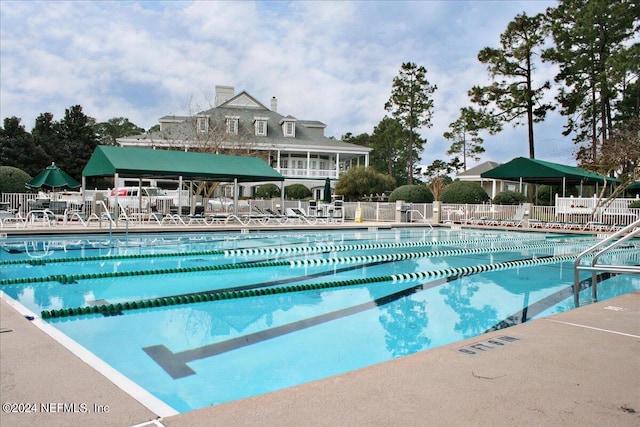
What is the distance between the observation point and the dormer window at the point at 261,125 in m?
43.1

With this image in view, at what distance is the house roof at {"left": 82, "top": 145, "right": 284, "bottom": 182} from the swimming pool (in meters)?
5.23

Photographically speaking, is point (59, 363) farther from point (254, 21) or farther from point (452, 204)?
point (452, 204)

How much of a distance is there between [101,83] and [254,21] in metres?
11.3

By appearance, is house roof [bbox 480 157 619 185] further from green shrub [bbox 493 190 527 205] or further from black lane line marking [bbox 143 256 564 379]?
black lane line marking [bbox 143 256 564 379]

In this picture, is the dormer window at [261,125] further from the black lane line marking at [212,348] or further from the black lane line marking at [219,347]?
the black lane line marking at [212,348]

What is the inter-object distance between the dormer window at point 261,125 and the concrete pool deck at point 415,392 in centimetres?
3986

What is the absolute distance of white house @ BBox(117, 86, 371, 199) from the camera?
3916cm

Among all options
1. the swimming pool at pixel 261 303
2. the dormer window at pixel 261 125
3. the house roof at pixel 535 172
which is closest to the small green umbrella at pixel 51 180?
the swimming pool at pixel 261 303

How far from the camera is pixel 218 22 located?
20.8 meters

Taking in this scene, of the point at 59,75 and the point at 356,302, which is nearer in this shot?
the point at 356,302

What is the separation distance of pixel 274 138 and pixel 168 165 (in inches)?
929

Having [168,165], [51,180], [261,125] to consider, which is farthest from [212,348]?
[261,125]

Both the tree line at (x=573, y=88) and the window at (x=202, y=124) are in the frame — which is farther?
the window at (x=202, y=124)

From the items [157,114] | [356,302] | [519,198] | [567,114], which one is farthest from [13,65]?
[567,114]
